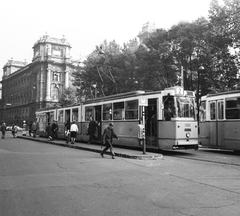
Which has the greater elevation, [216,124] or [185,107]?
[185,107]

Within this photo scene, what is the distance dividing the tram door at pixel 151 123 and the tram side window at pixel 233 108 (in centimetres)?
378

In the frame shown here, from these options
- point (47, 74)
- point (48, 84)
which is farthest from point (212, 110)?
point (47, 74)

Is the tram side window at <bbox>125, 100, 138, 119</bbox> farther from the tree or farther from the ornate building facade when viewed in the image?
the ornate building facade

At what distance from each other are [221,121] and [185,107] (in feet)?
8.15

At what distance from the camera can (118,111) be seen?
18.3 m

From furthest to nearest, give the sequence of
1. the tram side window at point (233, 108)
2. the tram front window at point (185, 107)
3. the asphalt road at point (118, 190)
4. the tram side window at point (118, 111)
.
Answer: the tram side window at point (118, 111)
the tram side window at point (233, 108)
the tram front window at point (185, 107)
the asphalt road at point (118, 190)

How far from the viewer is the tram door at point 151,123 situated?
51.1 feet

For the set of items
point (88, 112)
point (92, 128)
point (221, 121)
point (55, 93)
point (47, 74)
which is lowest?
point (92, 128)

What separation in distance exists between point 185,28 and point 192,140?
49.3 ft

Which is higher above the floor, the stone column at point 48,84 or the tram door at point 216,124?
the stone column at point 48,84

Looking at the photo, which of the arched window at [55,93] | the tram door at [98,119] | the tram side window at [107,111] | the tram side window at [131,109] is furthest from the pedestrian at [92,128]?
the arched window at [55,93]

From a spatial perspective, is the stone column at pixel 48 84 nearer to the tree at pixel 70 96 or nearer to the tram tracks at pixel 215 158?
the tree at pixel 70 96

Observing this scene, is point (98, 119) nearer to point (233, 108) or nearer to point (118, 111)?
point (118, 111)

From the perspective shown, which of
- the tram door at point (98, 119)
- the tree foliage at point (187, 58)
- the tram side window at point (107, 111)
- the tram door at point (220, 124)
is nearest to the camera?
the tram door at point (220, 124)
